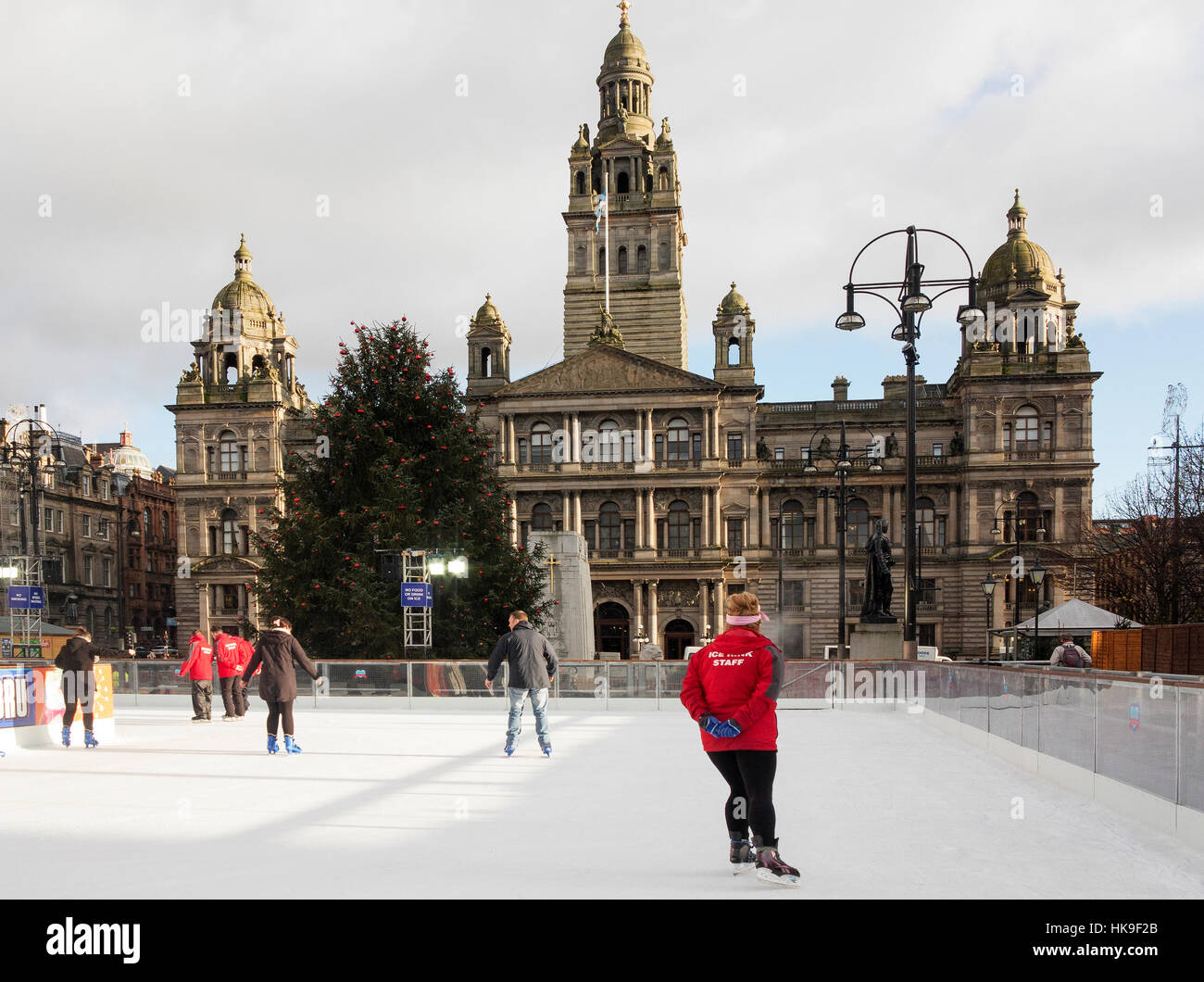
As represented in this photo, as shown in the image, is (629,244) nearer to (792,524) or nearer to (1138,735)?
(792,524)

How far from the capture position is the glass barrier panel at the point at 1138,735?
29.1 ft

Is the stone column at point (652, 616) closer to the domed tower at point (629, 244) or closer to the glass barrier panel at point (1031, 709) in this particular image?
the domed tower at point (629, 244)

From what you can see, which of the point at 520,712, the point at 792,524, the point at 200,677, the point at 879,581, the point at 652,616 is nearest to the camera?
the point at 520,712

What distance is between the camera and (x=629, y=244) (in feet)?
222

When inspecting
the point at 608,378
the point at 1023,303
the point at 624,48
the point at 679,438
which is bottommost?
the point at 679,438

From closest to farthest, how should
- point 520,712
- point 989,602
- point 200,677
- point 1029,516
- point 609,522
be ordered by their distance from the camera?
point 520,712
point 200,677
point 989,602
point 1029,516
point 609,522

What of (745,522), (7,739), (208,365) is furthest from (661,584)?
(7,739)

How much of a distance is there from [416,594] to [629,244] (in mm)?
46245

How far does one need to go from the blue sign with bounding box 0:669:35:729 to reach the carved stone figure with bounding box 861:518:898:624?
17.0m

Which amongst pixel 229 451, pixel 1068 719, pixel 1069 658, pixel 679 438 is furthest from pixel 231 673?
pixel 229 451

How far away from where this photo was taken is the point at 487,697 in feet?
76.8

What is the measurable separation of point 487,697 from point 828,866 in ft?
53.6

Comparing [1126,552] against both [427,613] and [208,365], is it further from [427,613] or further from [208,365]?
[208,365]

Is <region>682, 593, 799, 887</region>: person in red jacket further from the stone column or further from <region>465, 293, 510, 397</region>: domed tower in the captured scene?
<region>465, 293, 510, 397</region>: domed tower
